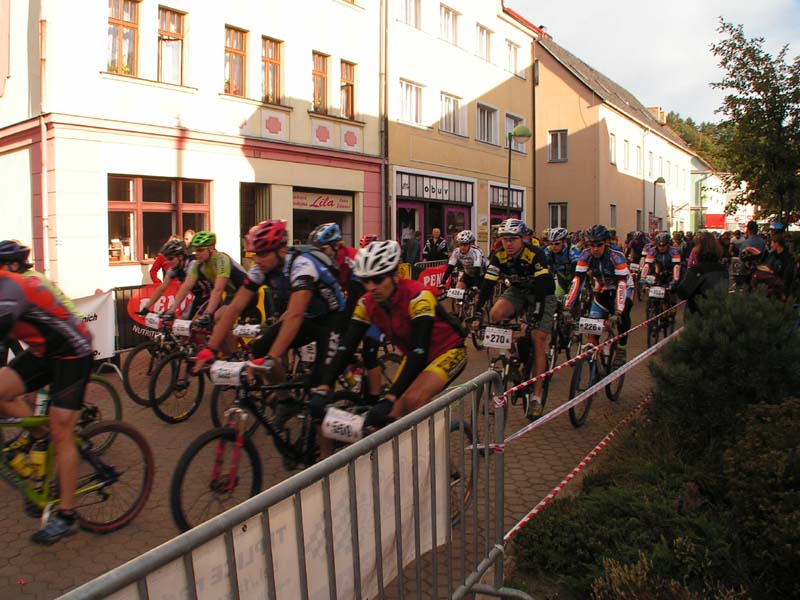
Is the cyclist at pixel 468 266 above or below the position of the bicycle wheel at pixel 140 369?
above

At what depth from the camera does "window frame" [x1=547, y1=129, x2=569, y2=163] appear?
123 ft

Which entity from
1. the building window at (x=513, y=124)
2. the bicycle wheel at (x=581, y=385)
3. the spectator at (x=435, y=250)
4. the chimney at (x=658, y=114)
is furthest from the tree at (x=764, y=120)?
the chimney at (x=658, y=114)

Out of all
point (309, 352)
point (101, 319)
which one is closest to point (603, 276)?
point (309, 352)

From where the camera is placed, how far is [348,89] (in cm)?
2056

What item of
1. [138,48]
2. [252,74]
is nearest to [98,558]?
[138,48]

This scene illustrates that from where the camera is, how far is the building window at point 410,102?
2288cm

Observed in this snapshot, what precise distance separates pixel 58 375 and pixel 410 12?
69.8 feet

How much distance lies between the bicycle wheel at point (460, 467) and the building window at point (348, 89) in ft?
59.2

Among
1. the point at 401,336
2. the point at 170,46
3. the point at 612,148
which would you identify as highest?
the point at 612,148

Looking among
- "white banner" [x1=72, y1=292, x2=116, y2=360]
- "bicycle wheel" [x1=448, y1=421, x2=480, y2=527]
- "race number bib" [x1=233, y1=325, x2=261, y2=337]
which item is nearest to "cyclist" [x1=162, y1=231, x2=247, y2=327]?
"race number bib" [x1=233, y1=325, x2=261, y2=337]

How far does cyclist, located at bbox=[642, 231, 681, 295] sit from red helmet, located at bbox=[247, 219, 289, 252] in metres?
9.52

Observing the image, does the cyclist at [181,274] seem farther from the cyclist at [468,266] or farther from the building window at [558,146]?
the building window at [558,146]

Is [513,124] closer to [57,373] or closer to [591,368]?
[591,368]

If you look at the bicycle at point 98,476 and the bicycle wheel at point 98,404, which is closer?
the bicycle at point 98,476
